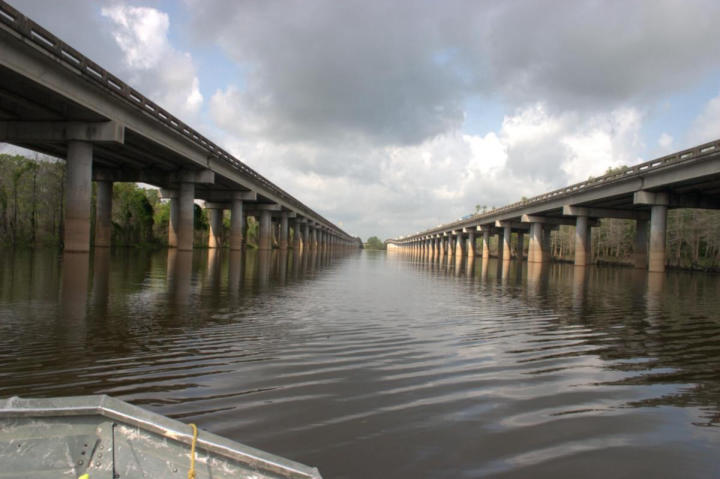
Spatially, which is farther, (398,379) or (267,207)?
(267,207)

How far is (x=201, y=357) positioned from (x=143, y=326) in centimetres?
263

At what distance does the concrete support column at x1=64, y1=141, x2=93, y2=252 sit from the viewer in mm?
25984

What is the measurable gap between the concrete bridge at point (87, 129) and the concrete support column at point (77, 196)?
5 cm

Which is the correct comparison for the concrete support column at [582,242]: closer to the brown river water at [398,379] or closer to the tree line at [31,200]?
the brown river water at [398,379]

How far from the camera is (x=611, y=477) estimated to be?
3.41 m

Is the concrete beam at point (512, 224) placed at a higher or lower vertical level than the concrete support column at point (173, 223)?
higher

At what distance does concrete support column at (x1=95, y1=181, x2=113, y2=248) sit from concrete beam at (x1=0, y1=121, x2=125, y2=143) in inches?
640

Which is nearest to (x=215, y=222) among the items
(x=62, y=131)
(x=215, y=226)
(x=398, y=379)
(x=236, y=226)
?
(x=215, y=226)

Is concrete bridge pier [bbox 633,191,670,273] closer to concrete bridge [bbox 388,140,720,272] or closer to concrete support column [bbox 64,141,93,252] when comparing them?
concrete bridge [bbox 388,140,720,272]

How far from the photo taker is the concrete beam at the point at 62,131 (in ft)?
85.8

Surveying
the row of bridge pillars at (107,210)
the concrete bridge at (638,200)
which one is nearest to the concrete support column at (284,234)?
the row of bridge pillars at (107,210)

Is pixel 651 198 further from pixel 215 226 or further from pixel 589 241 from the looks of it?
pixel 215 226

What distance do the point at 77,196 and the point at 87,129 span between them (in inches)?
160

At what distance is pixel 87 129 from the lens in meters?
26.1
